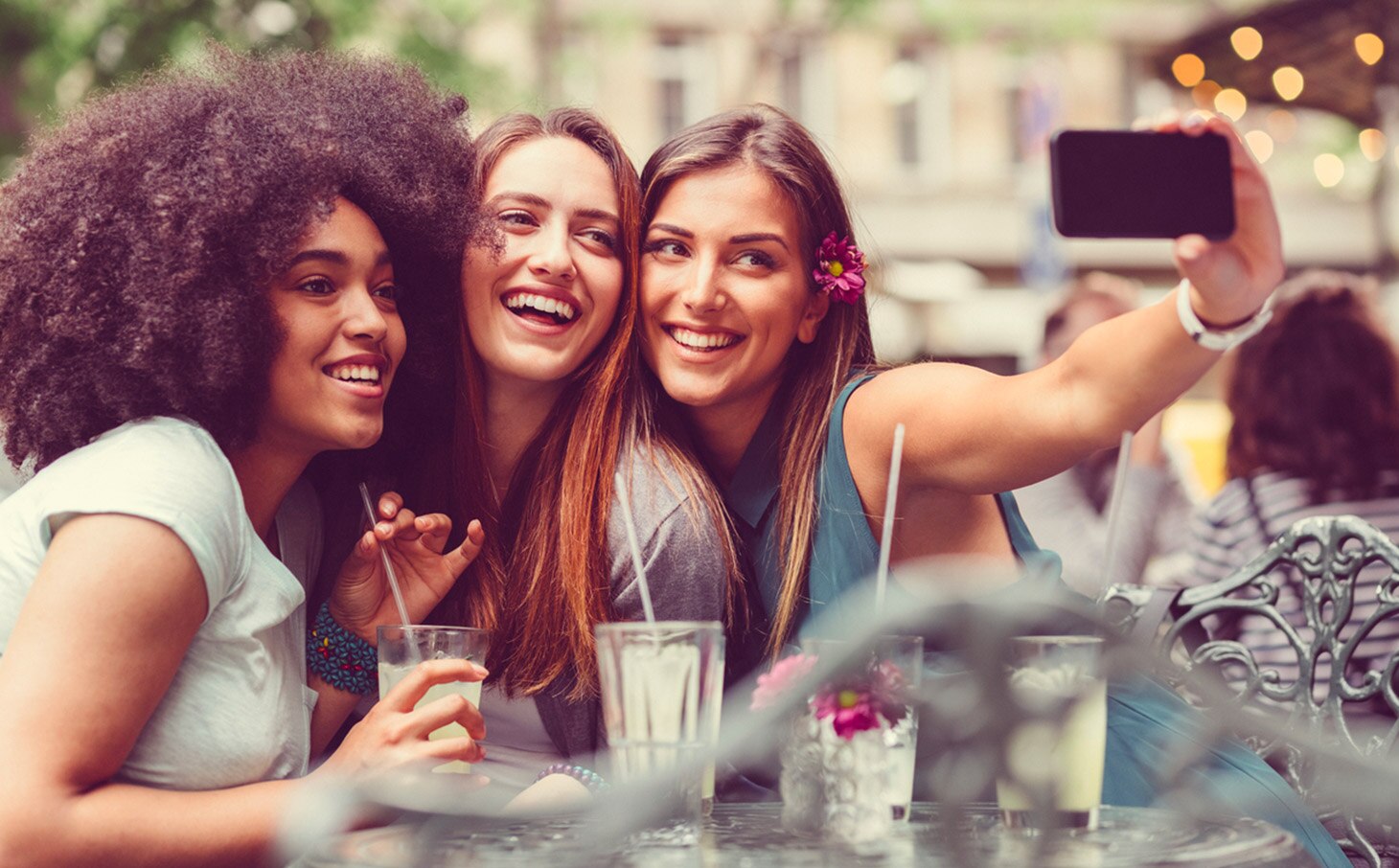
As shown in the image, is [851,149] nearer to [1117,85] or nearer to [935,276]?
[1117,85]

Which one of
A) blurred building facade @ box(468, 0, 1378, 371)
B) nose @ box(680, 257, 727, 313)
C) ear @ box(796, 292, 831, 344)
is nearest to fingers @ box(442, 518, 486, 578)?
nose @ box(680, 257, 727, 313)

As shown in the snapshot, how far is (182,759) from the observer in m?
1.94

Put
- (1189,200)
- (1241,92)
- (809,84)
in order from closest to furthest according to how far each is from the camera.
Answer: (1189,200)
(1241,92)
(809,84)

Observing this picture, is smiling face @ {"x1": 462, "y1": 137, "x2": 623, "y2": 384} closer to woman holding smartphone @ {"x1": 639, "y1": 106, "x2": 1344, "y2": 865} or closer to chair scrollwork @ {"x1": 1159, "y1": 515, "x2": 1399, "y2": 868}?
woman holding smartphone @ {"x1": 639, "y1": 106, "x2": 1344, "y2": 865}

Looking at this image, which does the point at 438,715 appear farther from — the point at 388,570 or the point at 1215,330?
the point at 1215,330

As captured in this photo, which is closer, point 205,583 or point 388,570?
point 205,583

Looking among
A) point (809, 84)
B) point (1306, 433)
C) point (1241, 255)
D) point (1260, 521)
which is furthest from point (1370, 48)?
point (809, 84)

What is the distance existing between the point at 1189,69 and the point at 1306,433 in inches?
194

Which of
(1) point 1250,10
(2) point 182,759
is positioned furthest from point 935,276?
(2) point 182,759

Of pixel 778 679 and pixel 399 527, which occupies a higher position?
pixel 399 527

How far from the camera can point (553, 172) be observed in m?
2.82

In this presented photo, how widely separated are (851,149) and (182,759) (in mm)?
17926

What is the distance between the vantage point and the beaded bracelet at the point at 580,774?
2.41 metres

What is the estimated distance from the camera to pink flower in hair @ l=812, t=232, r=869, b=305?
112 inches
